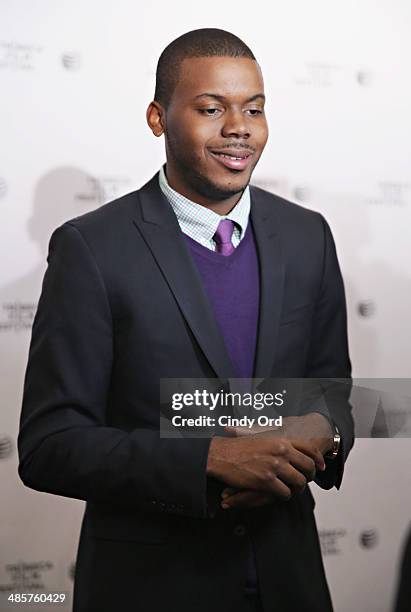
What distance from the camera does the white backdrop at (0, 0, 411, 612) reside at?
2139mm

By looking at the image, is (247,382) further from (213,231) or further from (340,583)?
(340,583)

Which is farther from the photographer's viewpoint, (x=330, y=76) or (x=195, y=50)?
(x=330, y=76)

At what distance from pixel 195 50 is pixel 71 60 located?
727 millimetres

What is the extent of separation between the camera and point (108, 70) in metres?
2.16

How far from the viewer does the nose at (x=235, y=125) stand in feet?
4.81

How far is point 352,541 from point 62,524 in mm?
767

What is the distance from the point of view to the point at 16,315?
2.18 metres

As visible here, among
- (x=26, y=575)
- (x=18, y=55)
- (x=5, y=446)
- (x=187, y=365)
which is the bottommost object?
(x=26, y=575)

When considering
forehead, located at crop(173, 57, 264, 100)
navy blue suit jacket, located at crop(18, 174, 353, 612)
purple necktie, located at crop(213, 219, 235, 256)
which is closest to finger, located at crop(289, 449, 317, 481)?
navy blue suit jacket, located at crop(18, 174, 353, 612)

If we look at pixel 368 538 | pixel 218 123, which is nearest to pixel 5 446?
pixel 368 538

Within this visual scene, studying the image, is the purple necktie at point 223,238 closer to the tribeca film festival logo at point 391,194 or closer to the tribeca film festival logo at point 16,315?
the tribeca film festival logo at point 16,315

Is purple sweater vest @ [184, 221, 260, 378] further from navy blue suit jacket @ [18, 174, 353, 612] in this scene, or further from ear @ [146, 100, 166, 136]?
ear @ [146, 100, 166, 136]

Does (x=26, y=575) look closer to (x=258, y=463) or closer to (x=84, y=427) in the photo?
(x=84, y=427)

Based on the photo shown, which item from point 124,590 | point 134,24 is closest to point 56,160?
point 134,24
